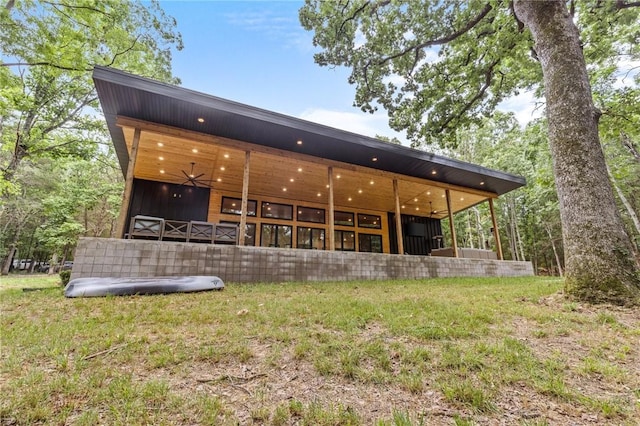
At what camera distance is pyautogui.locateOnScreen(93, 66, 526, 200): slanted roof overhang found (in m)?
5.96

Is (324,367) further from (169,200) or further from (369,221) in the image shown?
(369,221)

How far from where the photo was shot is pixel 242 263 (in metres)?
6.92

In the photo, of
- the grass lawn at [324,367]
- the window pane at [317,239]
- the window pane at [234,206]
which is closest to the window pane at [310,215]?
the window pane at [317,239]

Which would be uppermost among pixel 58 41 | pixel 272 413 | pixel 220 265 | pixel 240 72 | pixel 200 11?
pixel 240 72

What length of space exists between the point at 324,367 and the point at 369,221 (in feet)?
46.2

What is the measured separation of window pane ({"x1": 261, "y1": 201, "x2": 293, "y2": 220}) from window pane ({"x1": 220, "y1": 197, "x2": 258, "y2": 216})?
0.50m

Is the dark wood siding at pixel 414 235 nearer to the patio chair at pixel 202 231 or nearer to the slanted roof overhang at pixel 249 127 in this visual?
the slanted roof overhang at pixel 249 127

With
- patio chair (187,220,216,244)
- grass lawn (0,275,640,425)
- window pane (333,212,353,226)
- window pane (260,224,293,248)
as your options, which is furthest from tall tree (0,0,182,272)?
window pane (333,212,353,226)

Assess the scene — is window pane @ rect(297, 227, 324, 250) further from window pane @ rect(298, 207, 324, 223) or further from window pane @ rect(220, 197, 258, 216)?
window pane @ rect(220, 197, 258, 216)

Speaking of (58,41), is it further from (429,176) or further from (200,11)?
(429,176)

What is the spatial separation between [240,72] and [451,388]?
17.3m

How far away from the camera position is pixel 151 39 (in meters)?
9.99

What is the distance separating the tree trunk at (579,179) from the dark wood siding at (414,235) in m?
12.2

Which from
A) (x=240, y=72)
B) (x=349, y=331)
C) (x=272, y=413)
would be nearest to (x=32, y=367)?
(x=272, y=413)
